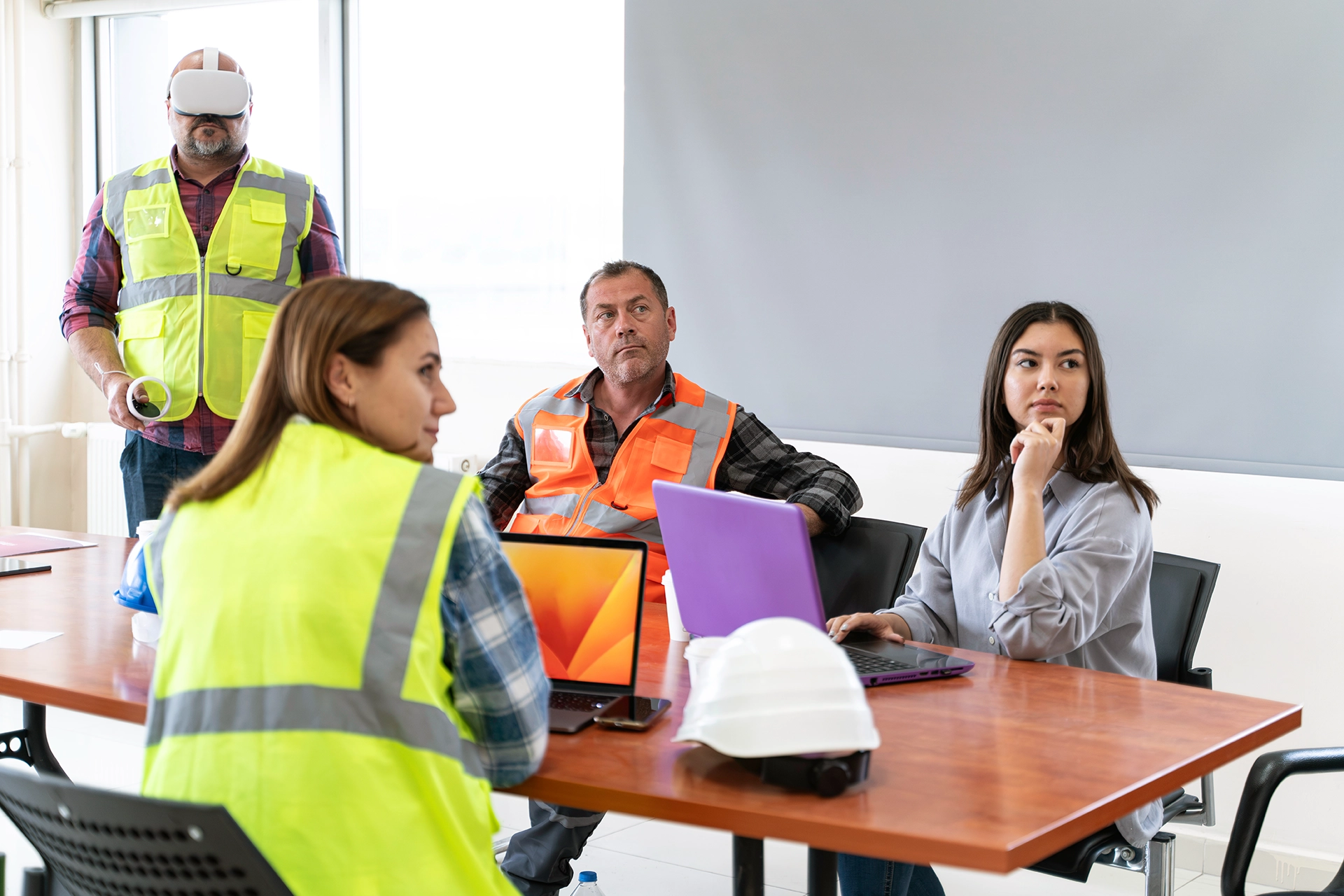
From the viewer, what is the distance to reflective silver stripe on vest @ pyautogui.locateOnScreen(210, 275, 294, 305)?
309cm

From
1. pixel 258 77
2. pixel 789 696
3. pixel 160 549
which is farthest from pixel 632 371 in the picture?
pixel 258 77

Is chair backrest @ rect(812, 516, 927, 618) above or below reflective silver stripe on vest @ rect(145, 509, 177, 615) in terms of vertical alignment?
below

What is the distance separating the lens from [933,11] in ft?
10.7

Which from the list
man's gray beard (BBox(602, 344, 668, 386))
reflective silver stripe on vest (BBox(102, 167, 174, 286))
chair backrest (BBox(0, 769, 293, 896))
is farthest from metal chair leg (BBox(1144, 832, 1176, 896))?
reflective silver stripe on vest (BBox(102, 167, 174, 286))

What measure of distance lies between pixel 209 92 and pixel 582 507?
1.39 m

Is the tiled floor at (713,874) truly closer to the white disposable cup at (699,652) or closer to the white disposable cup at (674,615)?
the white disposable cup at (674,615)

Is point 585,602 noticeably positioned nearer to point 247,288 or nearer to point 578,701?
point 578,701

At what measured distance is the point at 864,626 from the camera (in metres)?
1.92

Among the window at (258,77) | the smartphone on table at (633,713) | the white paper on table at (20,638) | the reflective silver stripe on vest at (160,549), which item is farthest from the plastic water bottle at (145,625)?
the window at (258,77)

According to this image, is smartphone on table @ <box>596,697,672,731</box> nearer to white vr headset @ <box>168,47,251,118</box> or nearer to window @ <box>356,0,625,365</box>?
white vr headset @ <box>168,47,251,118</box>

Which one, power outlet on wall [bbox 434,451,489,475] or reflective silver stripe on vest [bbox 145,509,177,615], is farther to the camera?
power outlet on wall [bbox 434,451,489,475]

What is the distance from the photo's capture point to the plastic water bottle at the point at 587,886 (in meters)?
2.47

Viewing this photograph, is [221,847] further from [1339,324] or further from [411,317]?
[1339,324]

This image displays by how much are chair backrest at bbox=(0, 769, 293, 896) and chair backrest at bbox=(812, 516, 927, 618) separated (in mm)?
1390
